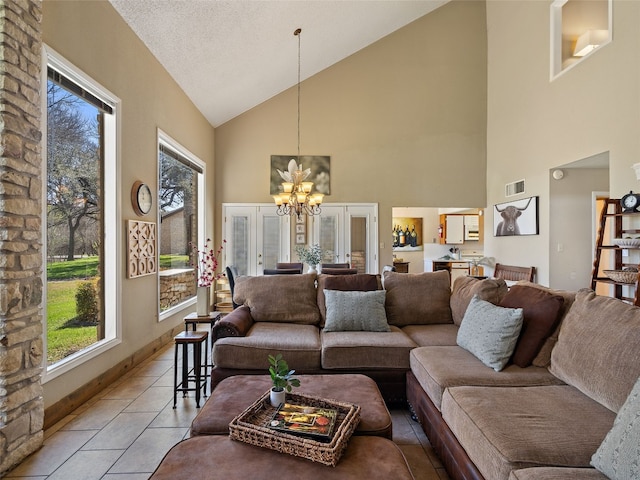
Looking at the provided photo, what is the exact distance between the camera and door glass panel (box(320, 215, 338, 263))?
23.5 ft

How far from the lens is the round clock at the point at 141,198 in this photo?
3811 millimetres

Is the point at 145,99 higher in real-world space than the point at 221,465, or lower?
higher

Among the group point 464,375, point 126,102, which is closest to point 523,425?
point 464,375

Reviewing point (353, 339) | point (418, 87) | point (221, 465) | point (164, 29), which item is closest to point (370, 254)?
point (418, 87)

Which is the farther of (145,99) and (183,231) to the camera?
(183,231)

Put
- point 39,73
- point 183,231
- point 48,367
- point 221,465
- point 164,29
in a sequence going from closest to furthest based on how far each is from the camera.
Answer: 1. point 221,465
2. point 39,73
3. point 48,367
4. point 164,29
5. point 183,231

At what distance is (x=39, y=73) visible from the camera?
91.5 inches

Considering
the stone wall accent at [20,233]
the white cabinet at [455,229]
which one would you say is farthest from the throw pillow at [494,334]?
the white cabinet at [455,229]

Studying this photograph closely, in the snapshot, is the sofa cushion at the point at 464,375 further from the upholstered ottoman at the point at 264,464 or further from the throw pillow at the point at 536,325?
the upholstered ottoman at the point at 264,464

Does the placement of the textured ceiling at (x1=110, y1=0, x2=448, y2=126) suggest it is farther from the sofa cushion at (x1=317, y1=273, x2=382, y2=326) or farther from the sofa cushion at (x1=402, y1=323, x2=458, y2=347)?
the sofa cushion at (x1=402, y1=323, x2=458, y2=347)

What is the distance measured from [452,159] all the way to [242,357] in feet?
19.5

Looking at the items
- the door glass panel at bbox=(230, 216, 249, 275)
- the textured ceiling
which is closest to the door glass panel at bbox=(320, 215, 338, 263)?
the door glass panel at bbox=(230, 216, 249, 275)

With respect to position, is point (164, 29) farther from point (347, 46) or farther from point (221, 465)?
point (221, 465)

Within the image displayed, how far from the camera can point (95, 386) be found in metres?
3.04
